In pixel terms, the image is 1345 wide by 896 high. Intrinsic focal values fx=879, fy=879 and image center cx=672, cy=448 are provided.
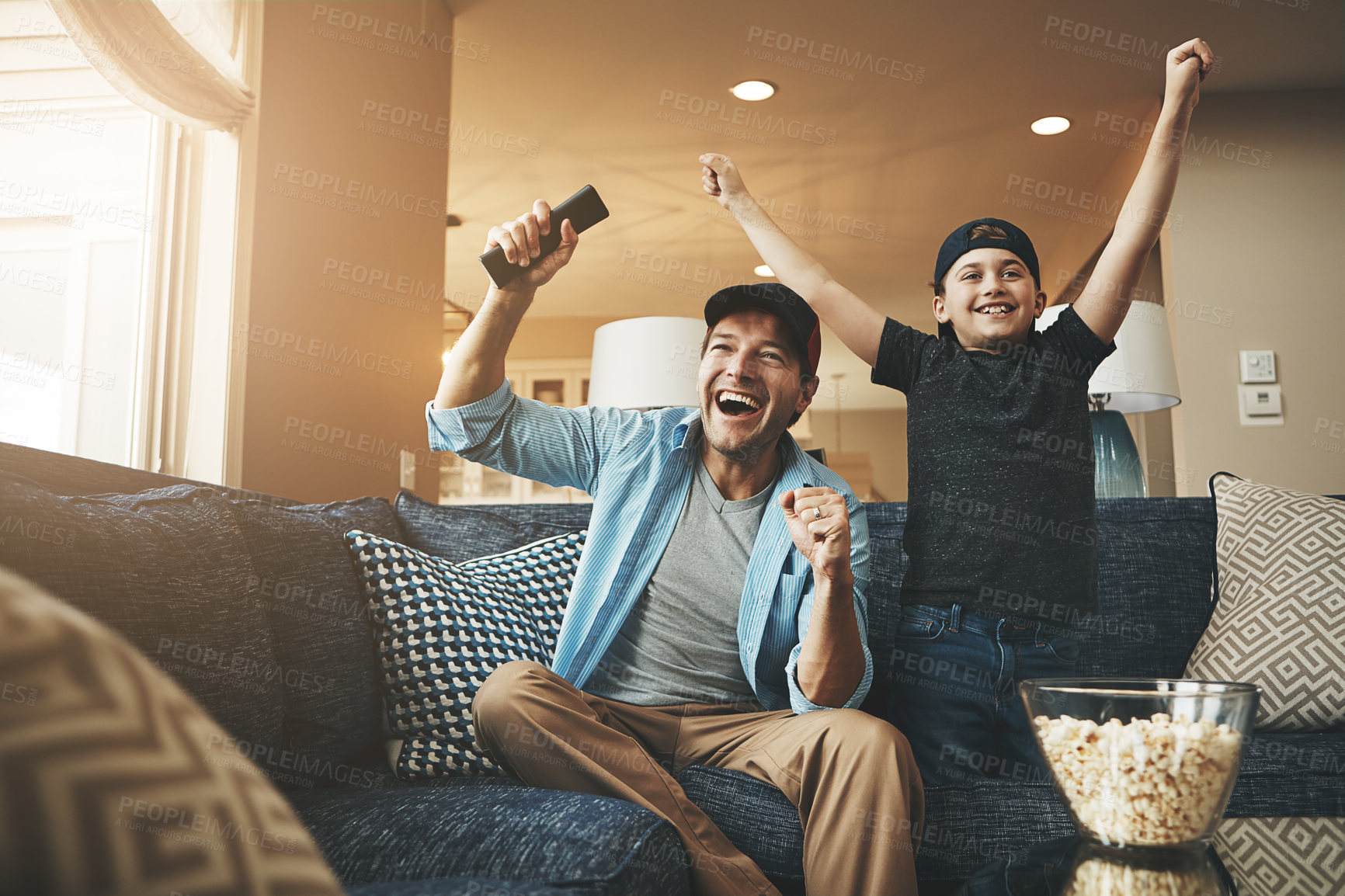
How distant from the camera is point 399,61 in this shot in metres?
2.88

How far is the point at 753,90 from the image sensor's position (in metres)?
3.83

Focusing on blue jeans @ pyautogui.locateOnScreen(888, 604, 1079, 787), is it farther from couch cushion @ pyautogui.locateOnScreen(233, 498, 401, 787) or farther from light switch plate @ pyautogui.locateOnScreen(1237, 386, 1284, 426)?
light switch plate @ pyautogui.locateOnScreen(1237, 386, 1284, 426)

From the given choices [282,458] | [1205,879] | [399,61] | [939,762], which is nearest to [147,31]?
[282,458]

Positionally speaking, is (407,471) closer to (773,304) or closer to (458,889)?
(773,304)

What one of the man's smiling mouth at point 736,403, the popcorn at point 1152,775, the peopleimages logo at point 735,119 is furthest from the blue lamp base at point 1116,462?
the peopleimages logo at point 735,119

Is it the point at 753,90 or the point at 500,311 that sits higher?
the point at 753,90

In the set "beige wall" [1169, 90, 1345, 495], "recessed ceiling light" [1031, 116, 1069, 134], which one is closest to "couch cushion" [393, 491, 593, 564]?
"beige wall" [1169, 90, 1345, 495]

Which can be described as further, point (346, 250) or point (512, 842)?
point (346, 250)

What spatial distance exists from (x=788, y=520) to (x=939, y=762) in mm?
493

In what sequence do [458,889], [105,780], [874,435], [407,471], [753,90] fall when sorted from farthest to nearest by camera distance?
1. [874,435]
2. [753,90]
3. [407,471]
4. [458,889]
5. [105,780]


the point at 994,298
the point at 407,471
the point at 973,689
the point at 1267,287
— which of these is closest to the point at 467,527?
the point at 973,689

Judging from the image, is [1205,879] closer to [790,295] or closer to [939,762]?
[939,762]

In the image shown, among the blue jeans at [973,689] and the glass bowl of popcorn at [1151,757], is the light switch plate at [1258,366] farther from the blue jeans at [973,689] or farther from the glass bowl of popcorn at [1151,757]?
the glass bowl of popcorn at [1151,757]

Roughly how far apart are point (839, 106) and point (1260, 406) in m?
2.15
